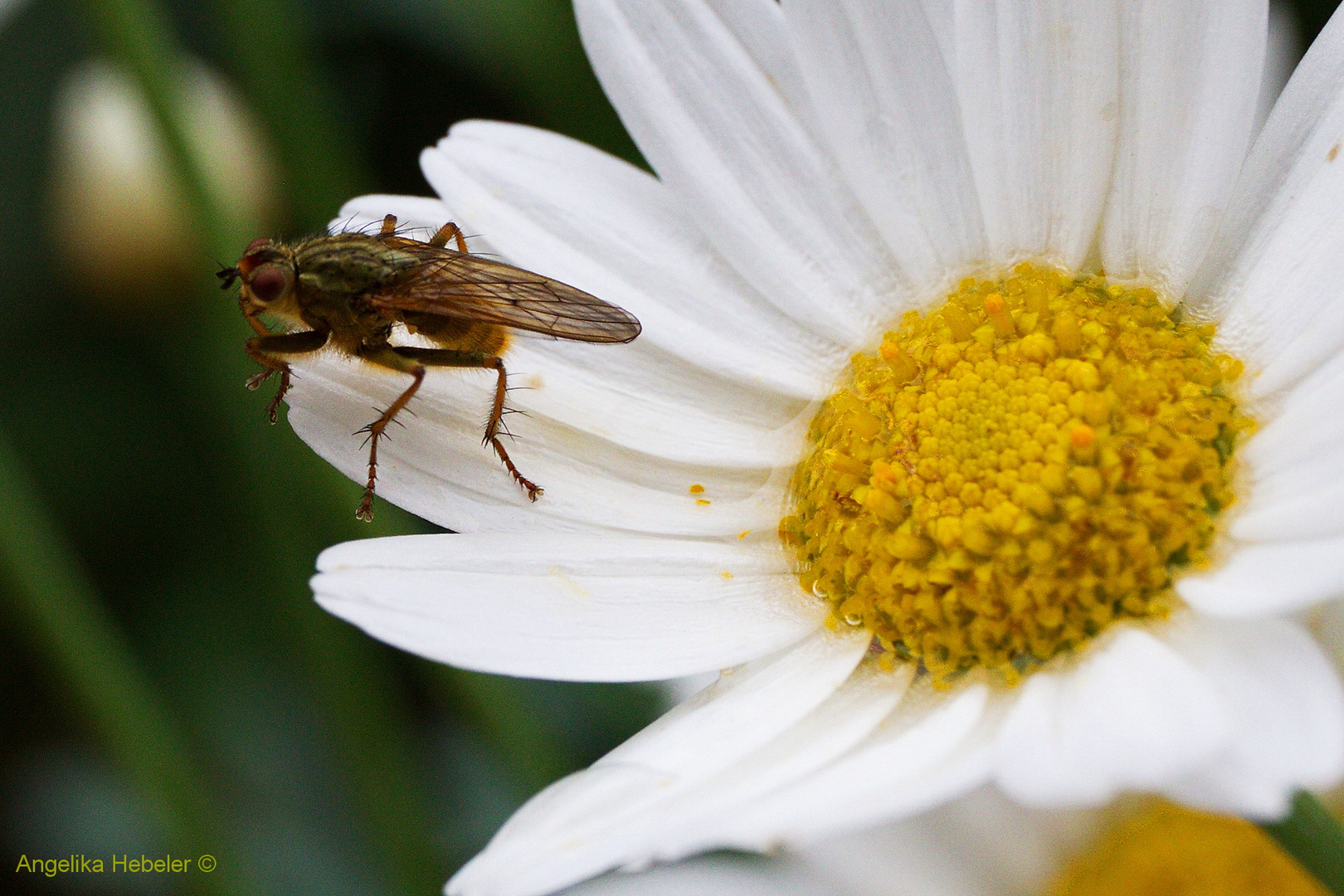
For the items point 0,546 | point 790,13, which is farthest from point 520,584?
point 0,546

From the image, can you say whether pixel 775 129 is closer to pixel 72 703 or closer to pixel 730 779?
pixel 730 779

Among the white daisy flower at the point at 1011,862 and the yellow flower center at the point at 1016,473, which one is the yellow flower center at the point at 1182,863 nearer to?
the white daisy flower at the point at 1011,862

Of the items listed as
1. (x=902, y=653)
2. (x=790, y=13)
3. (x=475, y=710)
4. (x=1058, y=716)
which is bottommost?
(x=475, y=710)

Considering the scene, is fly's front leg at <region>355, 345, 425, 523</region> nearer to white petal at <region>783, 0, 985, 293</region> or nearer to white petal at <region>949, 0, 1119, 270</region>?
white petal at <region>783, 0, 985, 293</region>

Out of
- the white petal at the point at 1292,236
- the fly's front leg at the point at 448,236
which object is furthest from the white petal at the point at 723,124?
the white petal at the point at 1292,236

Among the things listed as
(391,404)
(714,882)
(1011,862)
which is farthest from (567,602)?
(1011,862)

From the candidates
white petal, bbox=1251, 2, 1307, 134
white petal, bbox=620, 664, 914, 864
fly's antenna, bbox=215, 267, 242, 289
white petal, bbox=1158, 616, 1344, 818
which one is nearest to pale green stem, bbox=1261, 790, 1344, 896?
white petal, bbox=1158, 616, 1344, 818
